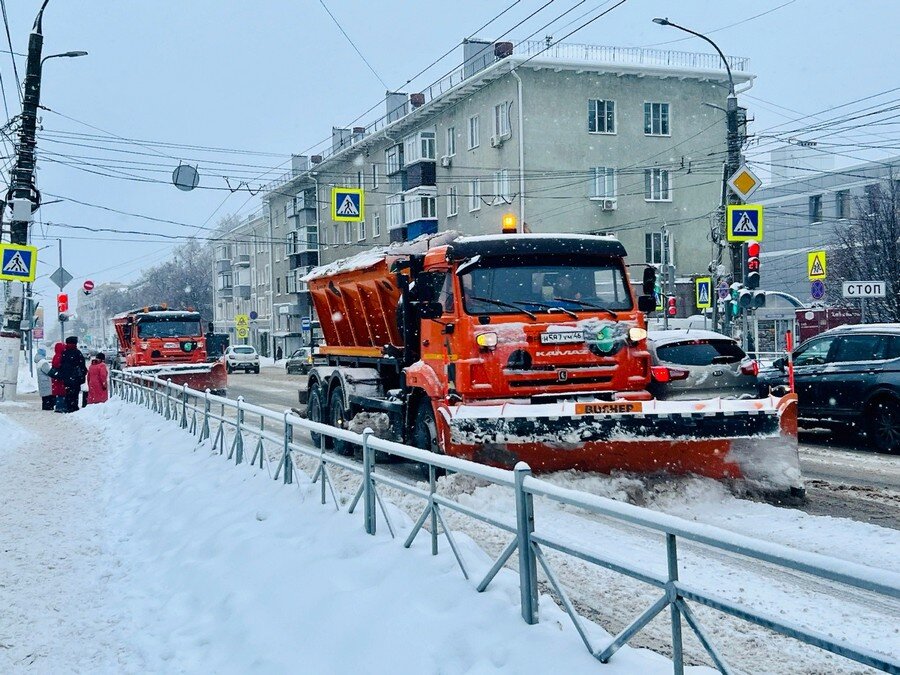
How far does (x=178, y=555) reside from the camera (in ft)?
23.8

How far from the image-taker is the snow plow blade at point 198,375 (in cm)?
2425

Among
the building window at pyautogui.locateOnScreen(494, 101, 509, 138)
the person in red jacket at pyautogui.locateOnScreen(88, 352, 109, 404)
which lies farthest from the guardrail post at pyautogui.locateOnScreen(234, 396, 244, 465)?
the building window at pyautogui.locateOnScreen(494, 101, 509, 138)

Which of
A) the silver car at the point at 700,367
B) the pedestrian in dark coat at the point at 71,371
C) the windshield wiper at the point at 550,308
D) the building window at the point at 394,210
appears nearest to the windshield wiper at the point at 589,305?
the windshield wiper at the point at 550,308

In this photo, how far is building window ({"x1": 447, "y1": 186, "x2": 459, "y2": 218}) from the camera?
42.8 meters

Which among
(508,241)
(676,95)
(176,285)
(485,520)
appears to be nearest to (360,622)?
(485,520)

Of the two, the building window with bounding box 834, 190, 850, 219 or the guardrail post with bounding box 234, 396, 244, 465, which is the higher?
the building window with bounding box 834, 190, 850, 219

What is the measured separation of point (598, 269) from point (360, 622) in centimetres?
579

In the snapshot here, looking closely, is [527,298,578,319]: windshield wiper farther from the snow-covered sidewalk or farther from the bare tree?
the bare tree

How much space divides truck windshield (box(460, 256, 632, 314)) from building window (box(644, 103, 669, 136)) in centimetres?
3226

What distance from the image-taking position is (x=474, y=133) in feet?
135

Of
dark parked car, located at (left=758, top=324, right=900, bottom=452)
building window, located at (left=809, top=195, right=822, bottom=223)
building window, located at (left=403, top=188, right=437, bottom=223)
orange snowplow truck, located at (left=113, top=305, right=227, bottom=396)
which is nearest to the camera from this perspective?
dark parked car, located at (left=758, top=324, right=900, bottom=452)

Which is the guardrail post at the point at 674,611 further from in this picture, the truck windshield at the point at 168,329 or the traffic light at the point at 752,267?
the truck windshield at the point at 168,329

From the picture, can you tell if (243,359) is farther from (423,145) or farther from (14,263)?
(14,263)

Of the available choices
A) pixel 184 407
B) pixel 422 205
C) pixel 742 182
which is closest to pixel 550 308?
pixel 184 407
